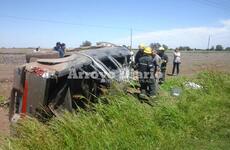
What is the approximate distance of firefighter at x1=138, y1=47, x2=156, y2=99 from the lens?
10253 millimetres

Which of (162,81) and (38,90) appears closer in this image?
(38,90)

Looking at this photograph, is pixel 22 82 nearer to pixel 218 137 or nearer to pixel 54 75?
pixel 54 75

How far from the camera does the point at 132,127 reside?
639 cm

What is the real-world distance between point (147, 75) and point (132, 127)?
14.0ft

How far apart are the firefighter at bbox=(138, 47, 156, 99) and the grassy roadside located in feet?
4.41

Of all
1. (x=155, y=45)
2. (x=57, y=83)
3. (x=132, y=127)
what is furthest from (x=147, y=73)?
(x=132, y=127)

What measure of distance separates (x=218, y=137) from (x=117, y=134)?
2458 millimetres

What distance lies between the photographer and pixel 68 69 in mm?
6910

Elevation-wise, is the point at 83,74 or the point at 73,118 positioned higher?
the point at 83,74

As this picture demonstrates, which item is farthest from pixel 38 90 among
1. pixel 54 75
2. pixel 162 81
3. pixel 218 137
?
pixel 162 81

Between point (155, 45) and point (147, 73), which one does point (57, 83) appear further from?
point (155, 45)

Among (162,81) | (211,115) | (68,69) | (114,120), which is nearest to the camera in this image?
(114,120)

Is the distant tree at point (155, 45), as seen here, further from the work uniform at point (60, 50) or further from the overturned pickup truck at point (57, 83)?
the overturned pickup truck at point (57, 83)

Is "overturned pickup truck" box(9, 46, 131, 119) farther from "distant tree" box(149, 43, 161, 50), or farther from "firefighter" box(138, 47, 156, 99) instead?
"distant tree" box(149, 43, 161, 50)
